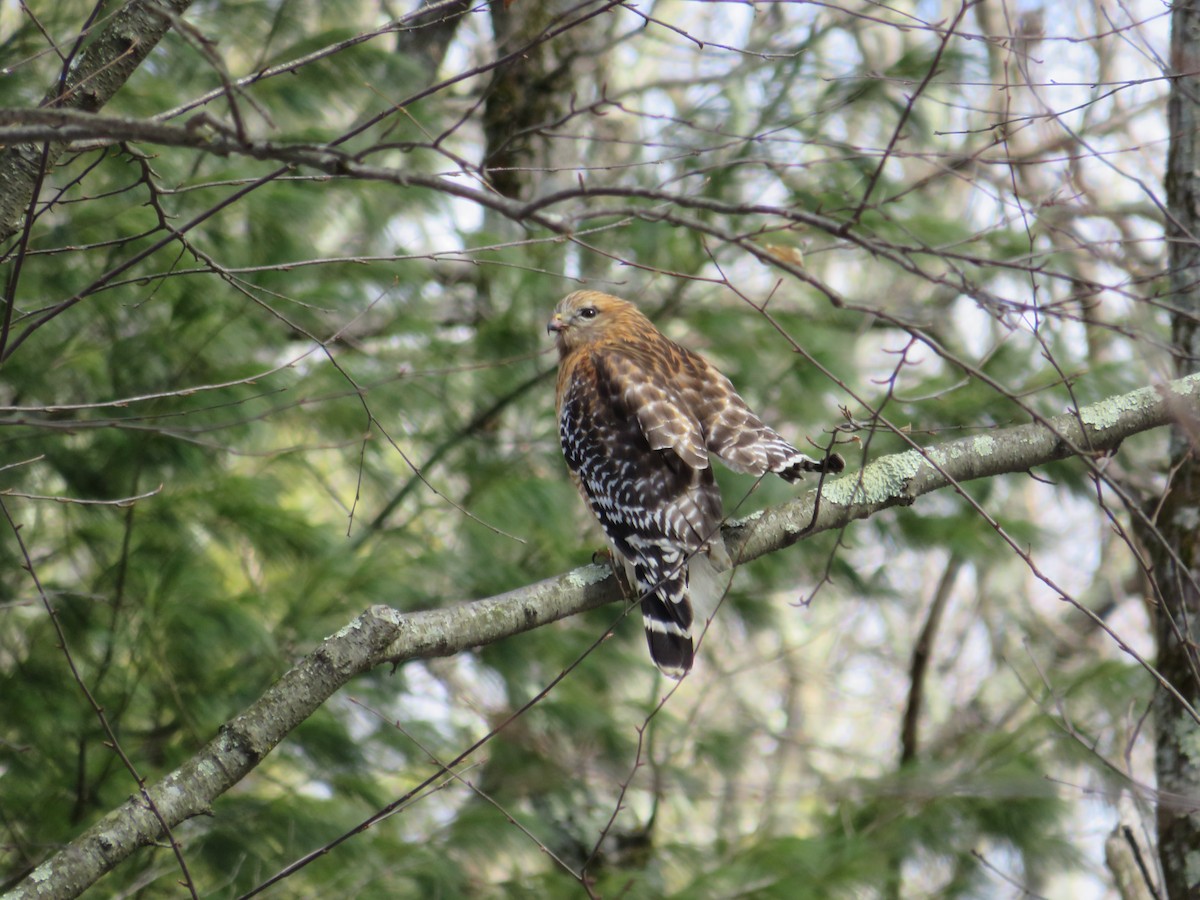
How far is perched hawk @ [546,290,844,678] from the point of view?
3.61 metres

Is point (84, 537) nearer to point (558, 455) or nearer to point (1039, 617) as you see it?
point (558, 455)

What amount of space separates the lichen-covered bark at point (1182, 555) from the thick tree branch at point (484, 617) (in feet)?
1.48

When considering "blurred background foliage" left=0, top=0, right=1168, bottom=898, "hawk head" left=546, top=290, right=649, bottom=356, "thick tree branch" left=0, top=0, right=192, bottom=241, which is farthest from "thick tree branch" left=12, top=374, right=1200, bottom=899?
"hawk head" left=546, top=290, right=649, bottom=356

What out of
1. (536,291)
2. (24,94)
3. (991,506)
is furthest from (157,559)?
(991,506)

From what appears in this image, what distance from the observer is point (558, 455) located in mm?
5473

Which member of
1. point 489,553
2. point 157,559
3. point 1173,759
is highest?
point 489,553

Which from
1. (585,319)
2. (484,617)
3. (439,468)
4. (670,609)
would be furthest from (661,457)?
(439,468)

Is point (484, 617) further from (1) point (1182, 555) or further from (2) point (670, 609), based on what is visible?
(1) point (1182, 555)

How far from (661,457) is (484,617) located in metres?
1.54

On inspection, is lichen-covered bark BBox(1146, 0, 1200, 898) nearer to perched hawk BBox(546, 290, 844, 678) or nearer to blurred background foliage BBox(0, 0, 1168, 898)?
blurred background foliage BBox(0, 0, 1168, 898)

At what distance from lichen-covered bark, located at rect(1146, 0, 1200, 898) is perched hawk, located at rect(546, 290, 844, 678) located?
42.3 inches

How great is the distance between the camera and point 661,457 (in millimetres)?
3943

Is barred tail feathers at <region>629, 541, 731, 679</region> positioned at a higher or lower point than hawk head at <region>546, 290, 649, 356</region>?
lower

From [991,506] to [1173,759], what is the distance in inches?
108
